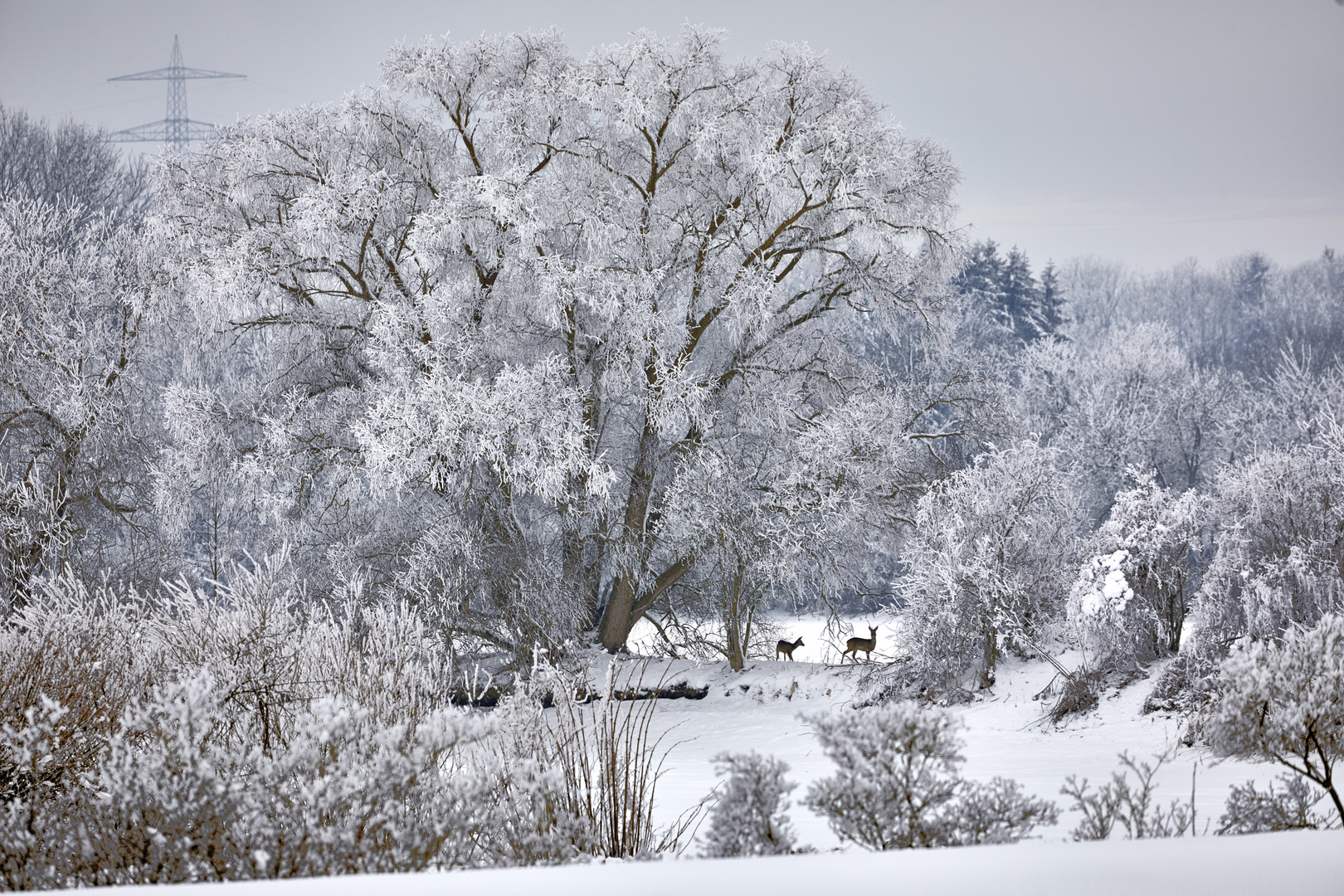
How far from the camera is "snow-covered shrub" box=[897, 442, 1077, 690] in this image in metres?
→ 4.56

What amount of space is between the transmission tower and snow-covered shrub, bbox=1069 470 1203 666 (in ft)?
13.9

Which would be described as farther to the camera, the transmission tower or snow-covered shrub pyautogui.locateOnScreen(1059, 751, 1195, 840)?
the transmission tower

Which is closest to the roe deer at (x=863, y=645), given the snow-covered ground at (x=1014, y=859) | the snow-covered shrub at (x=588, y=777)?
the snow-covered ground at (x=1014, y=859)

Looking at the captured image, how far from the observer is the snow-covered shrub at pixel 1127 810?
7.84 feet

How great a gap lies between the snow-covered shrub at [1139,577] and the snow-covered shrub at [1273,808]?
130 cm

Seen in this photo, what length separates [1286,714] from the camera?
8.57 ft

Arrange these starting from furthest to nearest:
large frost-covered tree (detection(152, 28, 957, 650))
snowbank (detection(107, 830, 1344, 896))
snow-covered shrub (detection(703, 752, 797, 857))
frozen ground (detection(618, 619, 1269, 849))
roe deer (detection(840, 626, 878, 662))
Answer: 1. large frost-covered tree (detection(152, 28, 957, 650))
2. roe deer (detection(840, 626, 878, 662))
3. frozen ground (detection(618, 619, 1269, 849))
4. snow-covered shrub (detection(703, 752, 797, 857))
5. snowbank (detection(107, 830, 1344, 896))

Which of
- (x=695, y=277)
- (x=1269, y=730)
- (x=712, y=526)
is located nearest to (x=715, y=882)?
(x=1269, y=730)

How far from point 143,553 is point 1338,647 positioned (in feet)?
19.8

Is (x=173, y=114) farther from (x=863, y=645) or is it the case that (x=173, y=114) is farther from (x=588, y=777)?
Result: (x=863, y=645)

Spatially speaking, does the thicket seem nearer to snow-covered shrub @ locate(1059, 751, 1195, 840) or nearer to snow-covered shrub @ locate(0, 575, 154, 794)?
snow-covered shrub @ locate(0, 575, 154, 794)

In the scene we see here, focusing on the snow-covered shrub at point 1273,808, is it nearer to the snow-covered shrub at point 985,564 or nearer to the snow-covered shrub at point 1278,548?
the snow-covered shrub at point 1278,548

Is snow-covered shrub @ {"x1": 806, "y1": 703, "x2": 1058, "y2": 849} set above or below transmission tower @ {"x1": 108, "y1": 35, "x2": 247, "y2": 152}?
below

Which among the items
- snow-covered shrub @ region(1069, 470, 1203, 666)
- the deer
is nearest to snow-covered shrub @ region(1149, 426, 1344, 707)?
snow-covered shrub @ region(1069, 470, 1203, 666)
